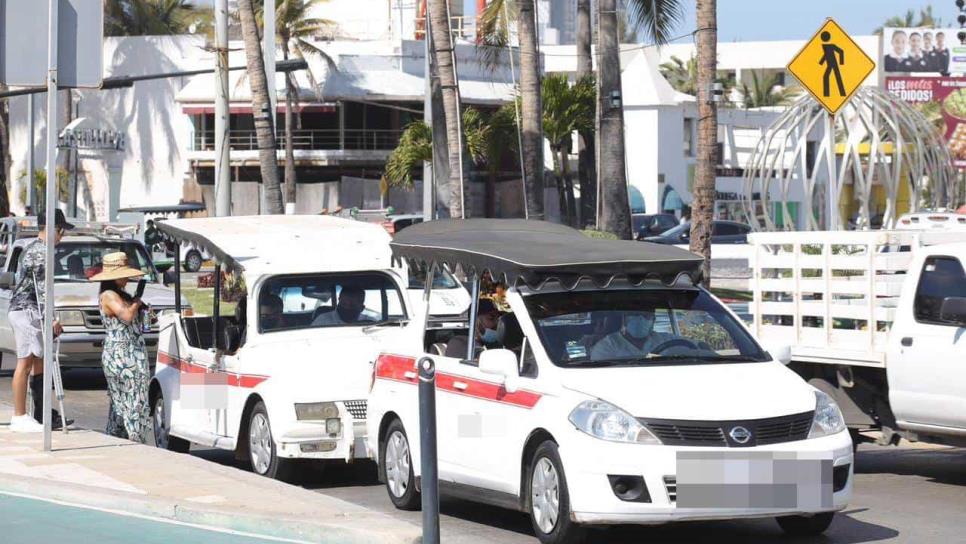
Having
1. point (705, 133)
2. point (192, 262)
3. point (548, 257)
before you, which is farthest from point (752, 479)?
point (192, 262)

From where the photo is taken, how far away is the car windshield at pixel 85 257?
1977 cm

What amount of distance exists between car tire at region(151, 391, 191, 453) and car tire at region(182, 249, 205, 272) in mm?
33268

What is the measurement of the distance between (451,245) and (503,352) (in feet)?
4.64

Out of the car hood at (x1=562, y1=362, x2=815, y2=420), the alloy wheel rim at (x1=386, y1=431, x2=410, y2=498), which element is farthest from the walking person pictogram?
the alloy wheel rim at (x1=386, y1=431, x2=410, y2=498)

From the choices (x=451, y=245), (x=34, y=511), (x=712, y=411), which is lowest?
(x=34, y=511)

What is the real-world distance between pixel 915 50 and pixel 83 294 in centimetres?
7546

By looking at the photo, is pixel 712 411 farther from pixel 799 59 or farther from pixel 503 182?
pixel 503 182

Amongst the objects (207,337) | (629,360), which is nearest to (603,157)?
(207,337)

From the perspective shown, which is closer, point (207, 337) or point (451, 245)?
point (451, 245)

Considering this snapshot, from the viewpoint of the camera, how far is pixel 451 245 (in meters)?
10.5

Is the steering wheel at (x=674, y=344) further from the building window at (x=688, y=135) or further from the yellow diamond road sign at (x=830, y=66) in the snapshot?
the building window at (x=688, y=135)

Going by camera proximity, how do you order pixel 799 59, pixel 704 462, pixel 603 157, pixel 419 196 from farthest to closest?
pixel 419 196 → pixel 603 157 → pixel 799 59 → pixel 704 462

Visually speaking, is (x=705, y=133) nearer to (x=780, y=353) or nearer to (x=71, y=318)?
(x=71, y=318)

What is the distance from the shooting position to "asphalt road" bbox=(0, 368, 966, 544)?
9477 mm
